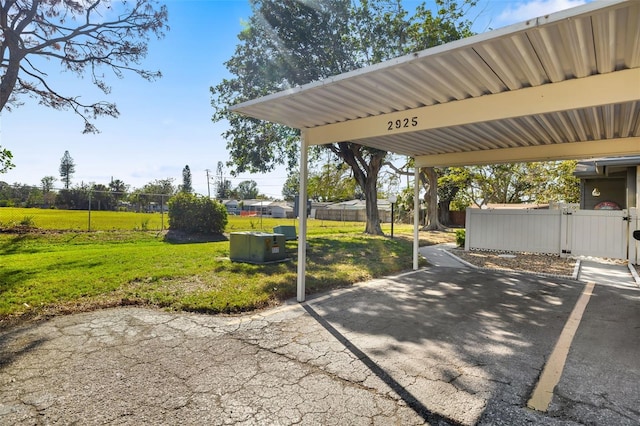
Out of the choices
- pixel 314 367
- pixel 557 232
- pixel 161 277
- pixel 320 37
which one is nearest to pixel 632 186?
pixel 557 232

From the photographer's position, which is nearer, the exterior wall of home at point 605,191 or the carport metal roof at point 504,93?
the carport metal roof at point 504,93

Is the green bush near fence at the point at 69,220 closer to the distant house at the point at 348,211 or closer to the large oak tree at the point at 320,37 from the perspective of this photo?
the large oak tree at the point at 320,37

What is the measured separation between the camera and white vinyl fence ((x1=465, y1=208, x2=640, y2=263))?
905 cm

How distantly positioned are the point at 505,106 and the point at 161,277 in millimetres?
5863

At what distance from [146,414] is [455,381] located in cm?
229

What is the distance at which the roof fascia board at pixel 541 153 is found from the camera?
6.20 m

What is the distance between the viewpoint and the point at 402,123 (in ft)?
15.4

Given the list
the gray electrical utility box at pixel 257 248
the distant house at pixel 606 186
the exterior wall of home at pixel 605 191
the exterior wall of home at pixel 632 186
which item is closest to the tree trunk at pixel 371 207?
the distant house at pixel 606 186

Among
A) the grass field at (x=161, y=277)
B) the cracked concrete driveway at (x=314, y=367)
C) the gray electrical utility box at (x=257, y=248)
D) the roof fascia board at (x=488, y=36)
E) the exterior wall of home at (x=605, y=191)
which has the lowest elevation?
the cracked concrete driveway at (x=314, y=367)

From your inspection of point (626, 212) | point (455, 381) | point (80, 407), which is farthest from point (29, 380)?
point (626, 212)

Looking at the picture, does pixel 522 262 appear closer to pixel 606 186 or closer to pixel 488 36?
pixel 606 186

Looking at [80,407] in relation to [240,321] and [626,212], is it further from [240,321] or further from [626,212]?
[626,212]

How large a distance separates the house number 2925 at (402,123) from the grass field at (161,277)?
295 centimetres

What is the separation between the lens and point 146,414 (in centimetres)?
234
